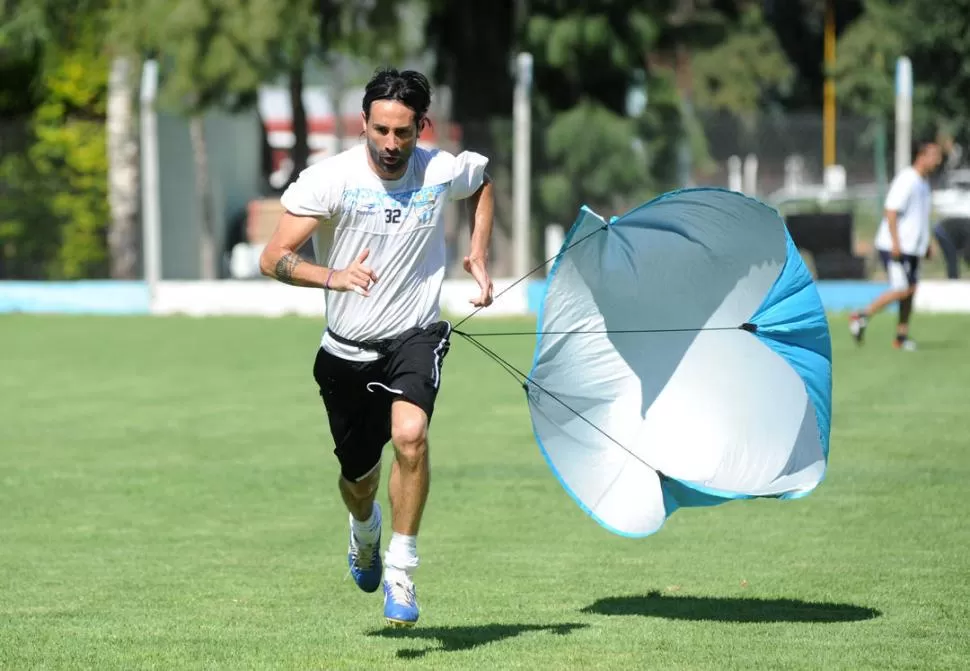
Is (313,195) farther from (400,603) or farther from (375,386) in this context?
(400,603)

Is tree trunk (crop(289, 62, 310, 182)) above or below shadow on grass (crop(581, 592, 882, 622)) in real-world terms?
above

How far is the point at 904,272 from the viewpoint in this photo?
18.5 metres

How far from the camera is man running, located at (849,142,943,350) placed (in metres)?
18.4

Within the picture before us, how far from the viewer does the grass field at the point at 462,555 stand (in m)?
6.44

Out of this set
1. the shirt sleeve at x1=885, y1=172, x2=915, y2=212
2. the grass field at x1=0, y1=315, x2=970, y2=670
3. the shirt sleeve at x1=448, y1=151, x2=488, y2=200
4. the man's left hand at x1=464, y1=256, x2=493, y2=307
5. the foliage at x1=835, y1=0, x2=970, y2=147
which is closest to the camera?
the grass field at x1=0, y1=315, x2=970, y2=670

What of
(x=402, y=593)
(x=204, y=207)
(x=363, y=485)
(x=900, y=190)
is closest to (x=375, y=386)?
(x=363, y=485)

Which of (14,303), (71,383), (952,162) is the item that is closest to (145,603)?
(71,383)

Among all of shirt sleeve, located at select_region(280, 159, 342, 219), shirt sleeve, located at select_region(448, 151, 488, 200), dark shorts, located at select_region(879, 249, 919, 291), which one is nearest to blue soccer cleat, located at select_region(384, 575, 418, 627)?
shirt sleeve, located at select_region(280, 159, 342, 219)

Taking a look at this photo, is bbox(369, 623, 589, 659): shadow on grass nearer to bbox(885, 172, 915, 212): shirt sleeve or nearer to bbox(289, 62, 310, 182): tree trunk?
bbox(885, 172, 915, 212): shirt sleeve

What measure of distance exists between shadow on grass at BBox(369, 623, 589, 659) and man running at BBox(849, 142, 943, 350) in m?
12.2

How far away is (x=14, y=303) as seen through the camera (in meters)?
26.4

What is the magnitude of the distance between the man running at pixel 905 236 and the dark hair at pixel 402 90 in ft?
40.2

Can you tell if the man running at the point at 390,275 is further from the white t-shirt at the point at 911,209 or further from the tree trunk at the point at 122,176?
the tree trunk at the point at 122,176

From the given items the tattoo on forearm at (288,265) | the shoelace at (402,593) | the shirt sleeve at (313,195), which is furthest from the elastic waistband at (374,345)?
the shoelace at (402,593)
